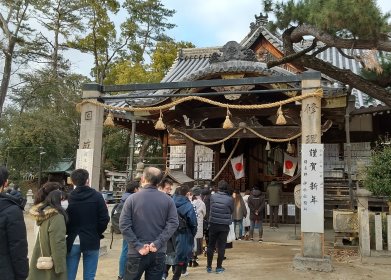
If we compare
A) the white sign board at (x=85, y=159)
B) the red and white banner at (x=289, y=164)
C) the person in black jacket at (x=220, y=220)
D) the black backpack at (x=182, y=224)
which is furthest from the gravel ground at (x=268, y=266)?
the red and white banner at (x=289, y=164)

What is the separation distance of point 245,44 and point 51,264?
13153mm

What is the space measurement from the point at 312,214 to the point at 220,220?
1.95 meters

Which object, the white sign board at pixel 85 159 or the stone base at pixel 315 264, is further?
the white sign board at pixel 85 159

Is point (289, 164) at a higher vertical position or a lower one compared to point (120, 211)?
higher

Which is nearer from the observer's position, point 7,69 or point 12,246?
point 12,246

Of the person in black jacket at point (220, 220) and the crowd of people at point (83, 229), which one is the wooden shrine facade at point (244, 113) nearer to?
the person in black jacket at point (220, 220)

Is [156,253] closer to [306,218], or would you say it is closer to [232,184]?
[306,218]

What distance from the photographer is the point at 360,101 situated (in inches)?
482

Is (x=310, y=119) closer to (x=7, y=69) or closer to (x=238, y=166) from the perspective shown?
(x=238, y=166)

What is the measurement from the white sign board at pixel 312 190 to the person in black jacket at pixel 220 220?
163 cm

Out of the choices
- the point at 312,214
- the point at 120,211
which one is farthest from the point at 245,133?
the point at 120,211

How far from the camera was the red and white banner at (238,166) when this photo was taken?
14672 millimetres

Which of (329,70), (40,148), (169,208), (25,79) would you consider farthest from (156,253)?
(25,79)

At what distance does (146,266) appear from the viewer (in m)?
4.04
